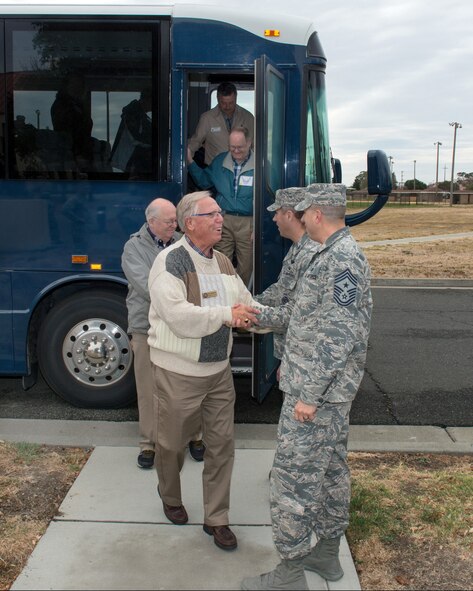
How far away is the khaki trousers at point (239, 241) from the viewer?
6207mm

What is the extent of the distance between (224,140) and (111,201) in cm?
119

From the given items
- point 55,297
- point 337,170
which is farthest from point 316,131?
point 55,297

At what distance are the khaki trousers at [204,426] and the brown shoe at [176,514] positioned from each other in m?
0.19

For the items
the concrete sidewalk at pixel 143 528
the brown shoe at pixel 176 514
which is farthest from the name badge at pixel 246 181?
the brown shoe at pixel 176 514

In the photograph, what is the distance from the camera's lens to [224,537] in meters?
3.79

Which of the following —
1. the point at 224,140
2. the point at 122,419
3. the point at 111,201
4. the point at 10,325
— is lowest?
the point at 122,419

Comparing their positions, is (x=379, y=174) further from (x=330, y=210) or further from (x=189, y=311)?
(x=189, y=311)

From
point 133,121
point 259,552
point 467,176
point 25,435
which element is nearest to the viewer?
point 259,552

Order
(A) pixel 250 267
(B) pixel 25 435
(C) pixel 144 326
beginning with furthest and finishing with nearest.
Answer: (A) pixel 250 267 → (B) pixel 25 435 → (C) pixel 144 326

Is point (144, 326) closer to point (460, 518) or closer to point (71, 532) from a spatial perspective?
point (71, 532)

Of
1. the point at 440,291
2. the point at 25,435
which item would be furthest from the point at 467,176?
the point at 25,435

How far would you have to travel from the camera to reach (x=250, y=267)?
6.38 meters

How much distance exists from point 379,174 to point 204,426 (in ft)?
8.90

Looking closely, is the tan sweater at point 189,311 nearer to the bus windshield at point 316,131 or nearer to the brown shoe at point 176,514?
the brown shoe at point 176,514
